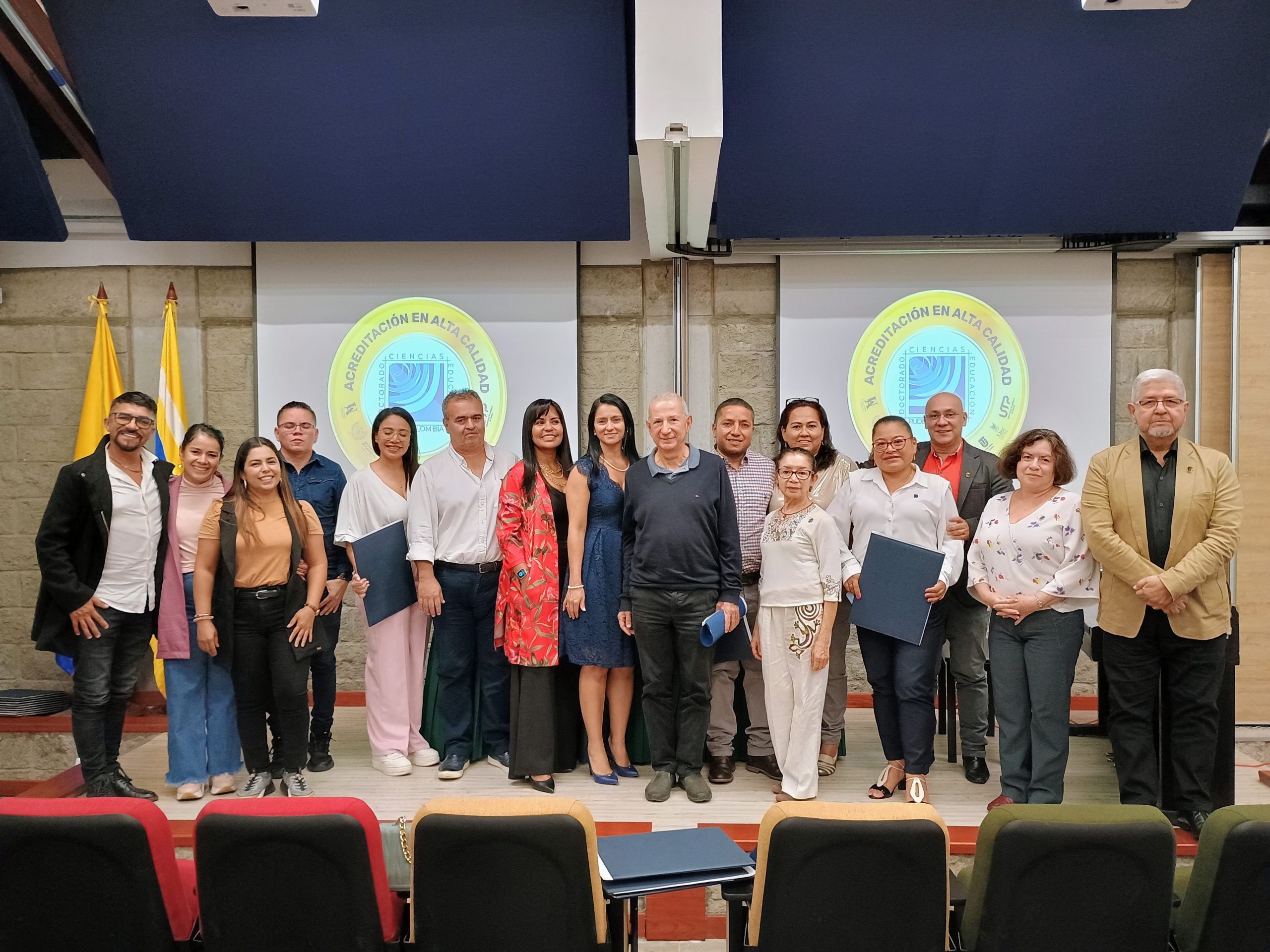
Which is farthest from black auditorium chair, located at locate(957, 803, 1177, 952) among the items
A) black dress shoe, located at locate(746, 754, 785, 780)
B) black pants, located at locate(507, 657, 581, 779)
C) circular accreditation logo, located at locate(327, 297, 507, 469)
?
circular accreditation logo, located at locate(327, 297, 507, 469)

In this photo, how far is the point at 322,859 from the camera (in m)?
1.89

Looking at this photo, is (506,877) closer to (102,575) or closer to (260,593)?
(260,593)

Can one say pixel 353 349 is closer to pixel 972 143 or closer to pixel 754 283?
pixel 754 283

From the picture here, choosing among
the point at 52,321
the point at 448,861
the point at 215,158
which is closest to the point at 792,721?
the point at 448,861

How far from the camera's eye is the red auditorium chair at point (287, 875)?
1880 millimetres

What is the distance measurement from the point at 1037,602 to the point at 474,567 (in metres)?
2.14

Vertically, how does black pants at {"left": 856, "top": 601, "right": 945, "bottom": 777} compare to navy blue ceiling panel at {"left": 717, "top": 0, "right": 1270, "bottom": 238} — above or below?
below

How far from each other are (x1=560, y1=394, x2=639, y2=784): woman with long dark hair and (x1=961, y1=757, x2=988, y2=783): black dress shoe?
1446mm

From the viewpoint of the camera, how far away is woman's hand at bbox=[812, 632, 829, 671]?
3400 mm

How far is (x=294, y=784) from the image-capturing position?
141 inches

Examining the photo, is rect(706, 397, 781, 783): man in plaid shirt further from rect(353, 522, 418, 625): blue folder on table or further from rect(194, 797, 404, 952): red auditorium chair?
rect(194, 797, 404, 952): red auditorium chair

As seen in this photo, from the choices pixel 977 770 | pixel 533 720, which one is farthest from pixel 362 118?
pixel 977 770

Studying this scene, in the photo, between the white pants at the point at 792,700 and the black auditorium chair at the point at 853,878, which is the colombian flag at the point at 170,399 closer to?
the white pants at the point at 792,700

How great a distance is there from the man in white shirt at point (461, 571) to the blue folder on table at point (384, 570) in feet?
0.24
